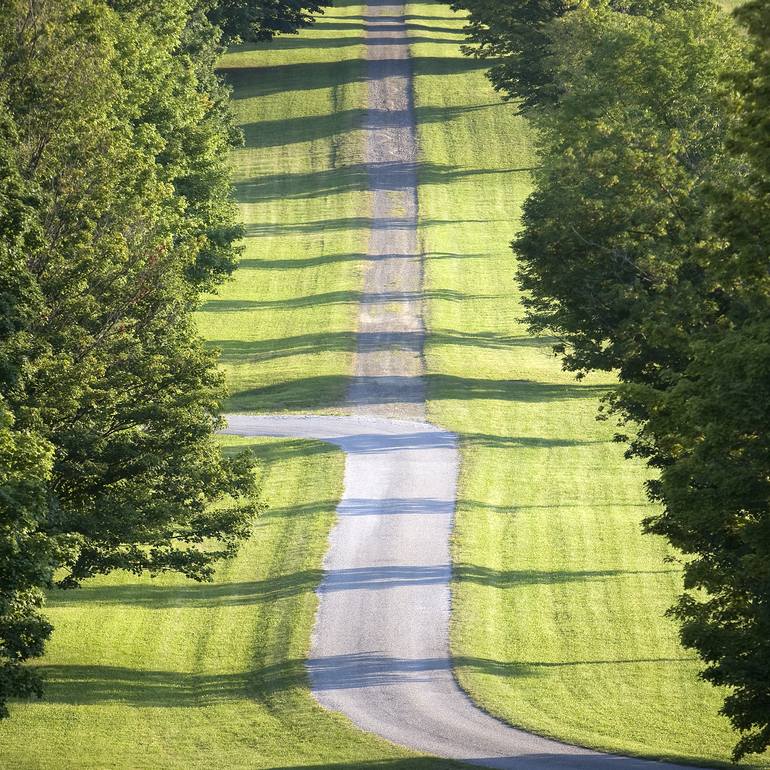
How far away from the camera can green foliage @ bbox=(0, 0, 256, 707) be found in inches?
1011

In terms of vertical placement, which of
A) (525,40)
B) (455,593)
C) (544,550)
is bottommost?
(455,593)

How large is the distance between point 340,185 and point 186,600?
186ft

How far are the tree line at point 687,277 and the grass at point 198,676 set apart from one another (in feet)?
20.3

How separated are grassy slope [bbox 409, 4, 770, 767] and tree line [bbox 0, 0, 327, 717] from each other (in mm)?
7302

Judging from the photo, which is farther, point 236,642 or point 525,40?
point 525,40

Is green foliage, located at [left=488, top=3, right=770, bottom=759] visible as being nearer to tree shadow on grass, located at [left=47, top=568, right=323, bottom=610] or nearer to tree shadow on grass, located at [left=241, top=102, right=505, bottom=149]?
tree shadow on grass, located at [left=47, top=568, right=323, bottom=610]

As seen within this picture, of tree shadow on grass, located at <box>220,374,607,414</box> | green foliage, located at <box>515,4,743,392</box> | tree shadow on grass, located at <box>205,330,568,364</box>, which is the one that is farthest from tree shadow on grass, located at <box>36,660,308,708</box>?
tree shadow on grass, located at <box>205,330,568,364</box>

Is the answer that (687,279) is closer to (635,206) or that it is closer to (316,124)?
(635,206)

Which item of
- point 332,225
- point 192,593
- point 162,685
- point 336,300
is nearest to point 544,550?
point 192,593

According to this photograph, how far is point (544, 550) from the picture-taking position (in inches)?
1517

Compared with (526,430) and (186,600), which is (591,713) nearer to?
(186,600)

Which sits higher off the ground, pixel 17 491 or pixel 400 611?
pixel 400 611

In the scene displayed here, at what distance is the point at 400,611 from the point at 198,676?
18.2ft

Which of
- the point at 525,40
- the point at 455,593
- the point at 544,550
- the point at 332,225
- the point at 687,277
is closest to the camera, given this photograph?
the point at 687,277
